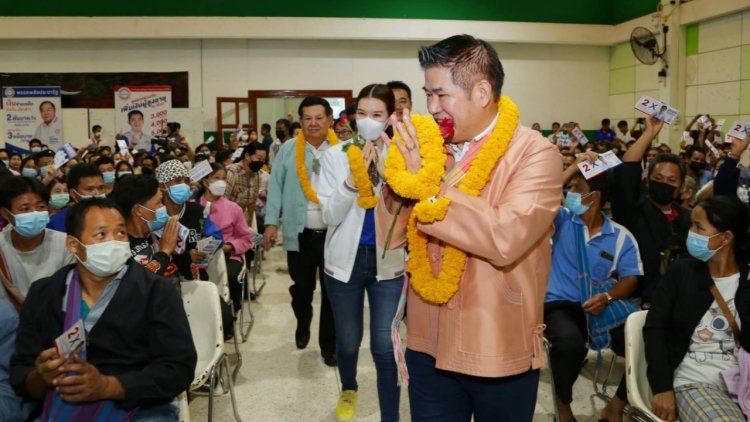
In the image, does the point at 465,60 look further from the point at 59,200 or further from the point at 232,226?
the point at 59,200

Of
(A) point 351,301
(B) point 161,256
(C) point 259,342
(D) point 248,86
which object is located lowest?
(C) point 259,342

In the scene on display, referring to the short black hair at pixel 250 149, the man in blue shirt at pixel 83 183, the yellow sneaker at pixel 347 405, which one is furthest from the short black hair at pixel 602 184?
the short black hair at pixel 250 149

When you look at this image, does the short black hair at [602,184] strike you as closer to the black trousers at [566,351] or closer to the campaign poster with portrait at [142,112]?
the black trousers at [566,351]

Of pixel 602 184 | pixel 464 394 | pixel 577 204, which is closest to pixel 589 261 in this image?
pixel 577 204

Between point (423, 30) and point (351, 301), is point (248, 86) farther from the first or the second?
point (351, 301)

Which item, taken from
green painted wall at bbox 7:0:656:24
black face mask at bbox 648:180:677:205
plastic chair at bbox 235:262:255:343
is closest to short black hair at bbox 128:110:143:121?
green painted wall at bbox 7:0:656:24

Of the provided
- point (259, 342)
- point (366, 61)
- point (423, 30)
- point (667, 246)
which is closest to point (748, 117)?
point (423, 30)

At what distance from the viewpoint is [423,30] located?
1599 centimetres

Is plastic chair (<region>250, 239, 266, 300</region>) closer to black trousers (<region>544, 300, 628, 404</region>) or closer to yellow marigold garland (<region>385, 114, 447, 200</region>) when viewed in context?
black trousers (<region>544, 300, 628, 404</region>)

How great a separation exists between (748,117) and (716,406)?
11960 millimetres

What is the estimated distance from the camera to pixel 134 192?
3.60 m

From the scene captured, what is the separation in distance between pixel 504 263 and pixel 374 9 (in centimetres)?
1521

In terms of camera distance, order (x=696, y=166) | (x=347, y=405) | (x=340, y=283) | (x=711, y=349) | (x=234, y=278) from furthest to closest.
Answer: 1. (x=696, y=166)
2. (x=234, y=278)
3. (x=347, y=405)
4. (x=340, y=283)
5. (x=711, y=349)

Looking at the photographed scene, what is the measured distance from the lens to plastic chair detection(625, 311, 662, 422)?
108 inches
